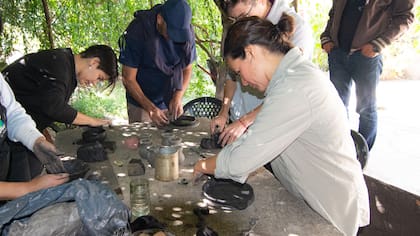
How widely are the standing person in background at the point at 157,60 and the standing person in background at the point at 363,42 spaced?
4.95 ft

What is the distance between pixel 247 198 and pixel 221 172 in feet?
0.59

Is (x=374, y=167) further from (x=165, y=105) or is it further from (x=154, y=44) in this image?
(x=154, y=44)

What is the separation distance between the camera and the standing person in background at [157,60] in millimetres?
3031

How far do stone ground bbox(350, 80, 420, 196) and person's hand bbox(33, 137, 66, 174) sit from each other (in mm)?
2239

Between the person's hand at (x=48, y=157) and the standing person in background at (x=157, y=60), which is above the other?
the standing person in background at (x=157, y=60)

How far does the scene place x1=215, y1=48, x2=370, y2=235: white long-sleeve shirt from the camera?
5.24 ft

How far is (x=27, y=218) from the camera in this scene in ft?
4.33

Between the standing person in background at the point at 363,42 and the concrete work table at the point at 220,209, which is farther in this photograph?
the standing person in background at the point at 363,42

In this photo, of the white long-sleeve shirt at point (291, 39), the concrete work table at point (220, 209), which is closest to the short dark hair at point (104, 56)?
the concrete work table at point (220, 209)

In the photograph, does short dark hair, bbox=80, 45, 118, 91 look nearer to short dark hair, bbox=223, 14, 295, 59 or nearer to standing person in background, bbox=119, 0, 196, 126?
standing person in background, bbox=119, 0, 196, 126

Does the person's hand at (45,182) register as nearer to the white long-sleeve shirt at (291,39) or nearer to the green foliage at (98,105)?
the white long-sleeve shirt at (291,39)

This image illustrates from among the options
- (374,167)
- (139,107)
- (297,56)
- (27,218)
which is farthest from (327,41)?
(27,218)

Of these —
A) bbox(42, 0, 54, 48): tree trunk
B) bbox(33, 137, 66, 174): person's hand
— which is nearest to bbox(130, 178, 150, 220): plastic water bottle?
bbox(33, 137, 66, 174): person's hand

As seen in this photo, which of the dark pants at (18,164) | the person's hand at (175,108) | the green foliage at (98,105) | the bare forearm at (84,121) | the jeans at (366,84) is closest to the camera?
the dark pants at (18,164)
